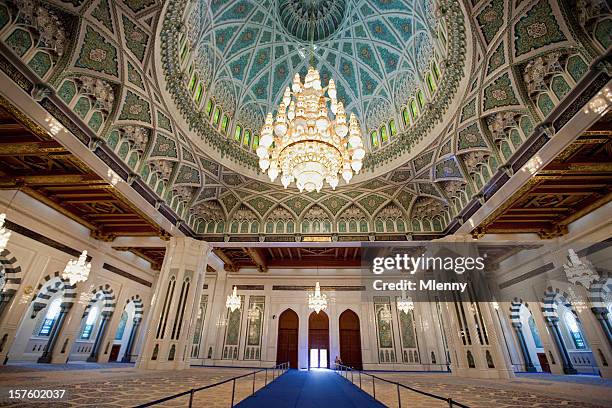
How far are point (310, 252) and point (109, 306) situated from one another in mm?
9689

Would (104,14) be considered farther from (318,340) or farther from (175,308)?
(318,340)

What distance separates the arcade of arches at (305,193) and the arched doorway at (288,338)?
0.07 metres

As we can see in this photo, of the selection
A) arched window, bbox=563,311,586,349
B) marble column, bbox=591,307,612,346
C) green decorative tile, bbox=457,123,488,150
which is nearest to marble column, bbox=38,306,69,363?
green decorative tile, bbox=457,123,488,150

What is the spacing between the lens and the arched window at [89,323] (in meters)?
13.7

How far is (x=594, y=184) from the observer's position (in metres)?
7.23

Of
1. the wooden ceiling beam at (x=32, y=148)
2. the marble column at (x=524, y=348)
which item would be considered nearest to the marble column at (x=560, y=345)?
the marble column at (x=524, y=348)

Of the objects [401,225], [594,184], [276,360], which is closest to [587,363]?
[594,184]

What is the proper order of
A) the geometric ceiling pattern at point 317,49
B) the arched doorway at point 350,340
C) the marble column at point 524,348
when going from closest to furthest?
the geometric ceiling pattern at point 317,49
the marble column at point 524,348
the arched doorway at point 350,340

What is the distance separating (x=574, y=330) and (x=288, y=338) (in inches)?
477

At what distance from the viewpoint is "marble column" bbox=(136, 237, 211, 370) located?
9164mm

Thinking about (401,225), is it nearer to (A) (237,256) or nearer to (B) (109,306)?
(A) (237,256)

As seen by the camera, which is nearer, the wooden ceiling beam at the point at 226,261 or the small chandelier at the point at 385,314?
the wooden ceiling beam at the point at 226,261

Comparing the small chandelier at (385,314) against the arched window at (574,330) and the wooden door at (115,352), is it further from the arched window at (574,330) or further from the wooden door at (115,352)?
the wooden door at (115,352)

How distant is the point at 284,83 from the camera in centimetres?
1197
